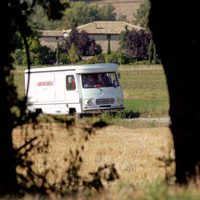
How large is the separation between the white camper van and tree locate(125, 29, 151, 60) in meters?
83.9

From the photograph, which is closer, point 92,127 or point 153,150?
point 92,127

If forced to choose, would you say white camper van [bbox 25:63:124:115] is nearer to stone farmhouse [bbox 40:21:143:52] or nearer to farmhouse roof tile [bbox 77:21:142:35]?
stone farmhouse [bbox 40:21:143:52]

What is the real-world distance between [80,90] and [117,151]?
1708cm

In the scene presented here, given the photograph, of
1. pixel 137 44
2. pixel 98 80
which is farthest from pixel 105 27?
pixel 98 80

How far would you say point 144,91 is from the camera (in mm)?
59562

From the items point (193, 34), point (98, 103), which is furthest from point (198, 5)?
point (98, 103)

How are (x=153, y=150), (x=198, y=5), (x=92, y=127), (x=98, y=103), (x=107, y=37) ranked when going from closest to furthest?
(x=198, y=5)
(x=92, y=127)
(x=153, y=150)
(x=98, y=103)
(x=107, y=37)

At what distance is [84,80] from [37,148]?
25.8 m

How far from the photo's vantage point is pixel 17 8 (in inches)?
348

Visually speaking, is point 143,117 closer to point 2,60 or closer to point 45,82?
point 45,82

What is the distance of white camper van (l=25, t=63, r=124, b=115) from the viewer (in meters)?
33.8

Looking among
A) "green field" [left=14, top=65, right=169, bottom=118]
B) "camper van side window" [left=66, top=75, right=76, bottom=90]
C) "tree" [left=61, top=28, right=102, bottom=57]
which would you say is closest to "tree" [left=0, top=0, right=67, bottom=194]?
"green field" [left=14, top=65, right=169, bottom=118]

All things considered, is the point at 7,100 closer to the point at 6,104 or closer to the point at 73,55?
the point at 6,104

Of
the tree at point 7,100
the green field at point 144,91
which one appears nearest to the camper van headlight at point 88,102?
the green field at point 144,91
